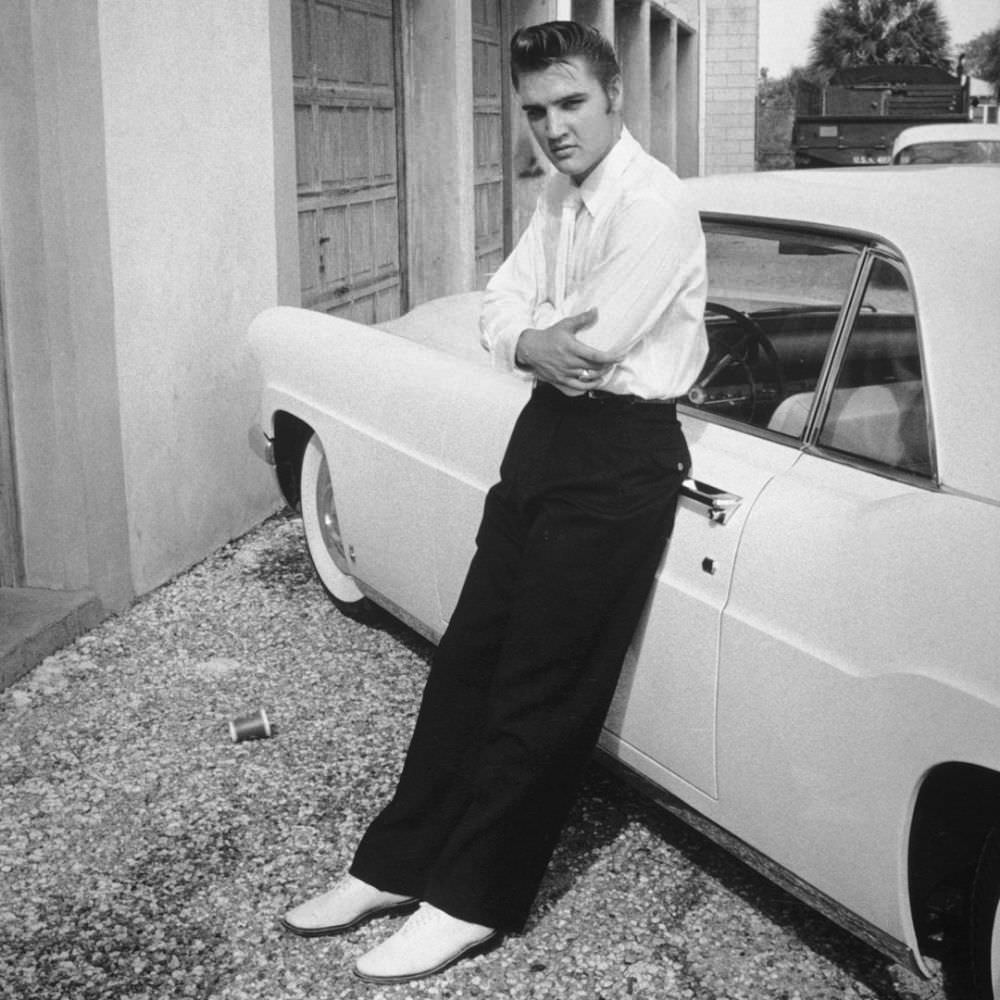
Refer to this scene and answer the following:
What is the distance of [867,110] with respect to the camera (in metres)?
26.5

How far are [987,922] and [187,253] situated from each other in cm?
404

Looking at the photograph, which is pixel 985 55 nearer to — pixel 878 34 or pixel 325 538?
pixel 878 34

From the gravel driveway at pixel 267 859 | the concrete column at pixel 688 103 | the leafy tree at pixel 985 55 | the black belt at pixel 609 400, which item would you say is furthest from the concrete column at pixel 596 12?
the leafy tree at pixel 985 55

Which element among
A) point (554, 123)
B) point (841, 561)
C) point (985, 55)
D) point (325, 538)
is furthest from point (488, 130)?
point (985, 55)

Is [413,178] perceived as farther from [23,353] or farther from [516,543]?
[516,543]

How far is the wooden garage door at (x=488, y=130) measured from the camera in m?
11.4

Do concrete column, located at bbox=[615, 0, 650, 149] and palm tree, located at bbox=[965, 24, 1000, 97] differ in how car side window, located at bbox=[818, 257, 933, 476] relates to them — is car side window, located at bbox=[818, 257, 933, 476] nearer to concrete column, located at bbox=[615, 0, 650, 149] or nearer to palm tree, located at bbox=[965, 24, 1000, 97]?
concrete column, located at bbox=[615, 0, 650, 149]

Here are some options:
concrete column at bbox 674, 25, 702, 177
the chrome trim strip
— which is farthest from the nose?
concrete column at bbox 674, 25, 702, 177

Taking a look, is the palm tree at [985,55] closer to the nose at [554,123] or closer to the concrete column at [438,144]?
the concrete column at [438,144]

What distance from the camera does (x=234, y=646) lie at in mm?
4922

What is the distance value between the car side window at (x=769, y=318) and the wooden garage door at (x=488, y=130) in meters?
7.59

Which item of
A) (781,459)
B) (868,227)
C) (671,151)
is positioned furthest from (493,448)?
(671,151)

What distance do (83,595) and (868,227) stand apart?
3070 mm

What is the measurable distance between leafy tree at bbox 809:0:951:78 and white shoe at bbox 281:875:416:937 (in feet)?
249
